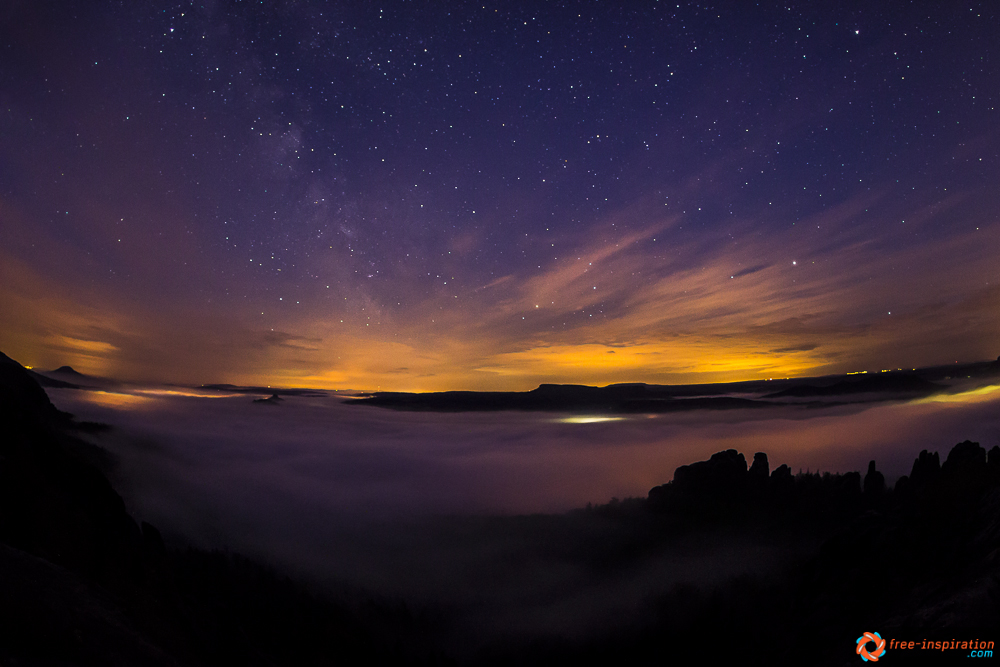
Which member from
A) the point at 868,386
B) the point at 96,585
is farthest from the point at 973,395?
the point at 96,585

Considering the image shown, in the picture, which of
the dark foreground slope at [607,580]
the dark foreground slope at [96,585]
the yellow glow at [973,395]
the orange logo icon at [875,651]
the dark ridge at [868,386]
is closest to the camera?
the dark foreground slope at [96,585]

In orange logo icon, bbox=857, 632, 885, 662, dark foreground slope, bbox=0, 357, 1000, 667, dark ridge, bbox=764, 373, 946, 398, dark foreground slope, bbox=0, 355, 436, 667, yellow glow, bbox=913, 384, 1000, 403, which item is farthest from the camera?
dark ridge, bbox=764, 373, 946, 398

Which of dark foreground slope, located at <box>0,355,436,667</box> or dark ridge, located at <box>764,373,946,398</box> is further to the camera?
dark ridge, located at <box>764,373,946,398</box>

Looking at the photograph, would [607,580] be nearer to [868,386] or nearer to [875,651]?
[875,651]

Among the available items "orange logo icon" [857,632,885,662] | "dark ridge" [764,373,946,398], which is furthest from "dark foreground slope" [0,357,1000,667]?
"dark ridge" [764,373,946,398]

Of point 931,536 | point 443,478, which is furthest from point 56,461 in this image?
point 443,478

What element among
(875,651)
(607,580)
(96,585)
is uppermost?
(96,585)

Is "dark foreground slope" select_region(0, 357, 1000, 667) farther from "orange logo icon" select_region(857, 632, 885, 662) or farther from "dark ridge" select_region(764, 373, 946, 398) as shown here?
"dark ridge" select_region(764, 373, 946, 398)

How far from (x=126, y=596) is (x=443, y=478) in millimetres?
177244

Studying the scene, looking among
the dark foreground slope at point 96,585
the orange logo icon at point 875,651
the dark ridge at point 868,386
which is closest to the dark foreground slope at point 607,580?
the dark foreground slope at point 96,585

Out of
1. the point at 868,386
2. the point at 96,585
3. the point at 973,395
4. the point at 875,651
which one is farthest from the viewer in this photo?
the point at 868,386

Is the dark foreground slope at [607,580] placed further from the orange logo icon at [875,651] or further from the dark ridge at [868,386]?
the dark ridge at [868,386]

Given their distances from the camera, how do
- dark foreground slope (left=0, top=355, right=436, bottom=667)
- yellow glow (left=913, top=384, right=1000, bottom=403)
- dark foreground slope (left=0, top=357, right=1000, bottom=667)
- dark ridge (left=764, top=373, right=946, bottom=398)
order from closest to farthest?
dark foreground slope (left=0, top=355, right=436, bottom=667), dark foreground slope (left=0, top=357, right=1000, bottom=667), yellow glow (left=913, top=384, right=1000, bottom=403), dark ridge (left=764, top=373, right=946, bottom=398)

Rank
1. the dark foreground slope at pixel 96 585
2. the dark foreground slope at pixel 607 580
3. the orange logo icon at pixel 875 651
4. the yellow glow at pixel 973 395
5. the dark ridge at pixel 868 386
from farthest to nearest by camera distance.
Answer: the dark ridge at pixel 868 386 < the yellow glow at pixel 973 395 < the orange logo icon at pixel 875 651 < the dark foreground slope at pixel 607 580 < the dark foreground slope at pixel 96 585
